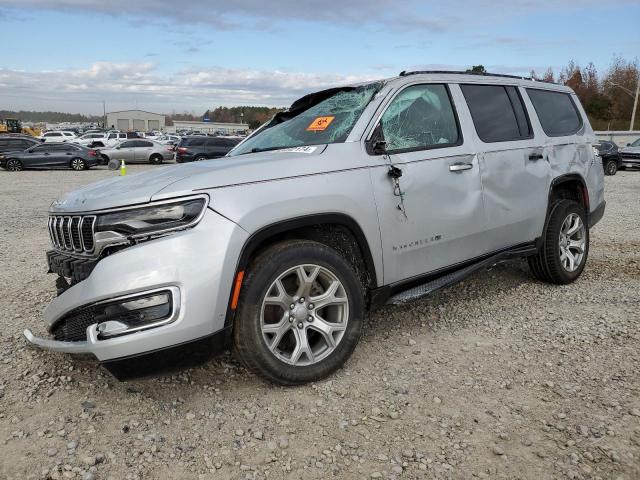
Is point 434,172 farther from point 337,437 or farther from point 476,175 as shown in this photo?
point 337,437

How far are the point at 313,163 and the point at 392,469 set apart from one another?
5.69 ft

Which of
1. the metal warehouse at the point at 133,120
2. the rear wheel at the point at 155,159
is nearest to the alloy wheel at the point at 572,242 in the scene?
the rear wheel at the point at 155,159

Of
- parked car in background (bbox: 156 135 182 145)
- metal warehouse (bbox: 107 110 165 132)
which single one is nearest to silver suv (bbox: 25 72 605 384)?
parked car in background (bbox: 156 135 182 145)

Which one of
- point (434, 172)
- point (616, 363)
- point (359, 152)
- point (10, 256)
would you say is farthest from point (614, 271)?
point (10, 256)

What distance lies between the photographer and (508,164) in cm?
437

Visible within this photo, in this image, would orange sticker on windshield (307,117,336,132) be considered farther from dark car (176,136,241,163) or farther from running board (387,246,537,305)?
dark car (176,136,241,163)

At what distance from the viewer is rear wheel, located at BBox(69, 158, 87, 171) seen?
1030 inches

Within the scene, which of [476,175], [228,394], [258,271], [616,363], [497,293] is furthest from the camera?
[497,293]

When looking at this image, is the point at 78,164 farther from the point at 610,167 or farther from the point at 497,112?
the point at 497,112

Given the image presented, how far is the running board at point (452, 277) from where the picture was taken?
12.2ft

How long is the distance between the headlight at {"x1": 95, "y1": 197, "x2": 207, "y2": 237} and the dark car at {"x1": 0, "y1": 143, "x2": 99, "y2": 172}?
25.7 meters

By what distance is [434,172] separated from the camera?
3764mm

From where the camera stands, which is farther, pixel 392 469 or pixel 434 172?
pixel 434 172

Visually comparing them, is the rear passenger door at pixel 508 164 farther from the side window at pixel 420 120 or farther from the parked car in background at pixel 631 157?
the parked car in background at pixel 631 157
